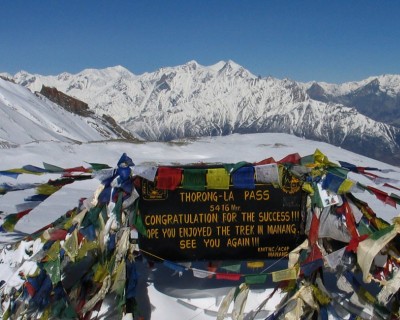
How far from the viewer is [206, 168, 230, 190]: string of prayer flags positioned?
19.8 ft

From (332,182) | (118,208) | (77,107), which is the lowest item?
(77,107)

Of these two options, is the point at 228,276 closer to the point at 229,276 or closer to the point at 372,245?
the point at 229,276

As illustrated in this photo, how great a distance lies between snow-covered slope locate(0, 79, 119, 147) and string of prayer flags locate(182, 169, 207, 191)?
35.1 m

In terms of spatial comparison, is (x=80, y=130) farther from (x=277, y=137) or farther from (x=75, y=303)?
(x=75, y=303)

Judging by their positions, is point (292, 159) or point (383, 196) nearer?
point (383, 196)

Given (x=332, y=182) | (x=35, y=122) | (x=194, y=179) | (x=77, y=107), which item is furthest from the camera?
(x=77, y=107)

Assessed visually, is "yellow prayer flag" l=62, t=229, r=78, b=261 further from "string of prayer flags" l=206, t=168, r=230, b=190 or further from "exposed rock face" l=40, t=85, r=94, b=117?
"exposed rock face" l=40, t=85, r=94, b=117

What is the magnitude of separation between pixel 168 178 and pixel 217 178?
546 millimetres

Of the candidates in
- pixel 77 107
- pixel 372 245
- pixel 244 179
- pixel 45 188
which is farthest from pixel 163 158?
pixel 77 107

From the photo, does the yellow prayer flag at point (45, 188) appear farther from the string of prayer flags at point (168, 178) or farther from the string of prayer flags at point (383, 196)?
the string of prayer flags at point (383, 196)

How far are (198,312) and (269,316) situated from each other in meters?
0.92

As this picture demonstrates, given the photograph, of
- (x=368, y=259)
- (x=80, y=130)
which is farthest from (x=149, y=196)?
(x=80, y=130)

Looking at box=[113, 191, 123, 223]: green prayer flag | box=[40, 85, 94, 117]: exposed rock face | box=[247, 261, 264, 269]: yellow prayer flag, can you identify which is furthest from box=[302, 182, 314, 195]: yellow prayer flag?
box=[40, 85, 94, 117]: exposed rock face

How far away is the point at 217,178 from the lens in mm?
6043
